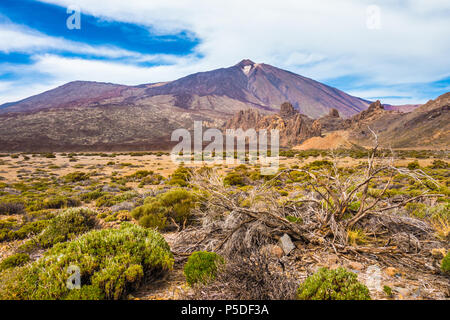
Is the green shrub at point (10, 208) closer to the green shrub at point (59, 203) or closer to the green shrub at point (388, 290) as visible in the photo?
the green shrub at point (59, 203)

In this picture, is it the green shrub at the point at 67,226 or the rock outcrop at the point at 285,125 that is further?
the rock outcrop at the point at 285,125

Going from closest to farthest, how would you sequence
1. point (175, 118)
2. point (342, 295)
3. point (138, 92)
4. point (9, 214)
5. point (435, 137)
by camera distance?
point (342, 295), point (9, 214), point (435, 137), point (175, 118), point (138, 92)

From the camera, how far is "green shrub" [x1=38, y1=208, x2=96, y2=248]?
4.93 metres

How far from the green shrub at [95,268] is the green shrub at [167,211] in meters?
2.28

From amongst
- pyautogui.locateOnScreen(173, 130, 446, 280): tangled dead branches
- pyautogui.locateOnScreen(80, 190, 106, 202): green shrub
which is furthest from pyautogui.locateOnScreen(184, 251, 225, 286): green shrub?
pyautogui.locateOnScreen(80, 190, 106, 202): green shrub

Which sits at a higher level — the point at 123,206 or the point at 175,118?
the point at 175,118

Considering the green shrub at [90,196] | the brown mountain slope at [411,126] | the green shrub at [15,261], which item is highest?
the brown mountain slope at [411,126]

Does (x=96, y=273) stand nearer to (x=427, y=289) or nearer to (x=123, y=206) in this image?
(x=427, y=289)

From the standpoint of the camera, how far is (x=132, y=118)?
91.2 metres

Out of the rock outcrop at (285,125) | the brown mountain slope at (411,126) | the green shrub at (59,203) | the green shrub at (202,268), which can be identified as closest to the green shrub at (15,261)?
the green shrub at (202,268)

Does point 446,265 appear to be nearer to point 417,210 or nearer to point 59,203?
point 417,210

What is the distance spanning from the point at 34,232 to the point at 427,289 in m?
7.57

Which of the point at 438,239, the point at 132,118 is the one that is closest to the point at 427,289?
the point at 438,239

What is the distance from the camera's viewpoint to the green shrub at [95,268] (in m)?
2.49
